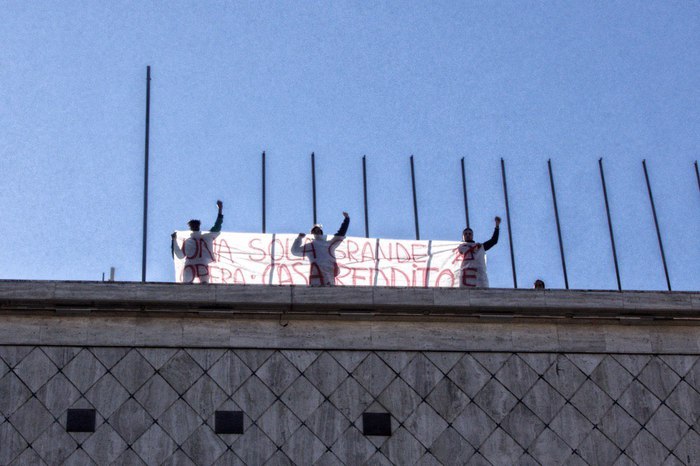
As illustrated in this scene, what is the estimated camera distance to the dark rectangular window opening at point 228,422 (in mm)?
15898

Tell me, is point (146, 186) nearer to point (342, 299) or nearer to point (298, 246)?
point (298, 246)

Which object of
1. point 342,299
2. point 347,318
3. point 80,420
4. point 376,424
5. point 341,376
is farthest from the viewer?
point 347,318

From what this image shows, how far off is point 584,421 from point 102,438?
666cm

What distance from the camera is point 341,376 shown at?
1644 cm

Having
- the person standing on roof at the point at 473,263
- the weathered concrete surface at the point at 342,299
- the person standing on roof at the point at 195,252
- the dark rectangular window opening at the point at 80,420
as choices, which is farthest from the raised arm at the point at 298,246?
the dark rectangular window opening at the point at 80,420

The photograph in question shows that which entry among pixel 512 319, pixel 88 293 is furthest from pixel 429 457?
pixel 88 293

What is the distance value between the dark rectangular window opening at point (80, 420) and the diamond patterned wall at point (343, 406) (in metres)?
0.08

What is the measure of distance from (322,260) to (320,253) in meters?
0.12

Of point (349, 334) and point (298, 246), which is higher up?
point (298, 246)

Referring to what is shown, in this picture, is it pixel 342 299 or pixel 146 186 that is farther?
pixel 146 186

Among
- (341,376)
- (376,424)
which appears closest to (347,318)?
(341,376)

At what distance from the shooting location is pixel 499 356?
16859 mm

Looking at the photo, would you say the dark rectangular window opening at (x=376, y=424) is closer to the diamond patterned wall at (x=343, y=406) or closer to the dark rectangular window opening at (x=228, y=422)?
the diamond patterned wall at (x=343, y=406)

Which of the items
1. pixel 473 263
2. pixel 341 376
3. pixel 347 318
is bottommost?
pixel 341 376
